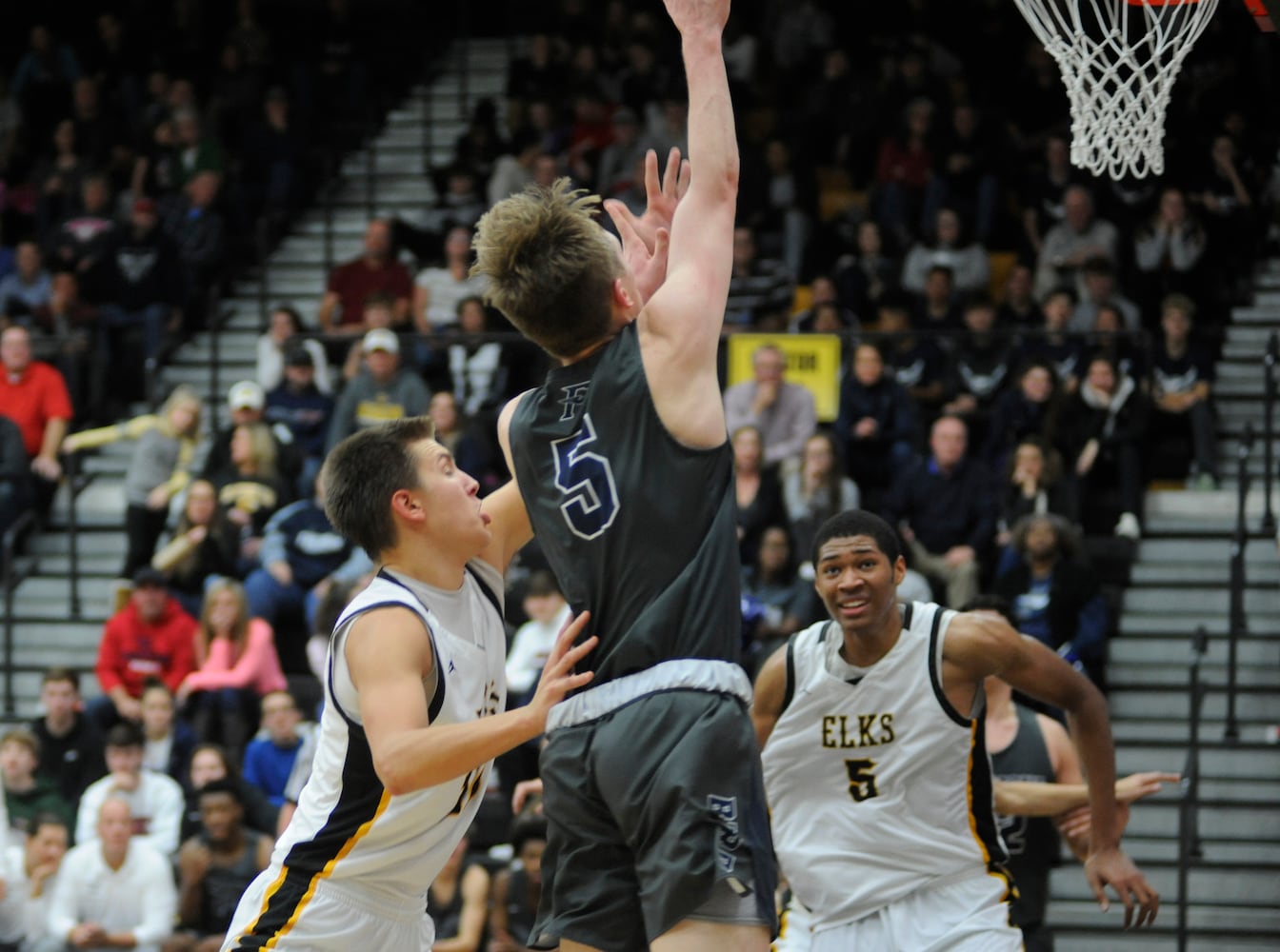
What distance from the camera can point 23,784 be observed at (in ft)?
35.2

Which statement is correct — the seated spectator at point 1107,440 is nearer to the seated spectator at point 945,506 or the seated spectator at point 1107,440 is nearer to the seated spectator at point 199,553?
the seated spectator at point 945,506

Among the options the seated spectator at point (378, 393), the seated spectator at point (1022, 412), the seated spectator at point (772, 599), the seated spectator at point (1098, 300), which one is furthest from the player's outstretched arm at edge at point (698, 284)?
the seated spectator at point (1098, 300)

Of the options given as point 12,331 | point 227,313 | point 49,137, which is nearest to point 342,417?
point 12,331

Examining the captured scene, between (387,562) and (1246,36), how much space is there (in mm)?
11627

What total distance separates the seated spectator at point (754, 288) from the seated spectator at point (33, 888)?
6.05 meters

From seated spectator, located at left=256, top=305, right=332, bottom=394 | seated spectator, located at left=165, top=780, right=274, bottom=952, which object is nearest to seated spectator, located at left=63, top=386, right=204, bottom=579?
seated spectator, located at left=256, top=305, right=332, bottom=394

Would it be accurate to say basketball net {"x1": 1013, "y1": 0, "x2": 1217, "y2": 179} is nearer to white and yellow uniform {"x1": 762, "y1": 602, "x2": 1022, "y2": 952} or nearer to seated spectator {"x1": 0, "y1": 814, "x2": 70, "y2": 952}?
white and yellow uniform {"x1": 762, "y1": 602, "x2": 1022, "y2": 952}

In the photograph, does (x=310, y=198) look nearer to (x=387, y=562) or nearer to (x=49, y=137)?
(x=49, y=137)

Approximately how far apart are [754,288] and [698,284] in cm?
979

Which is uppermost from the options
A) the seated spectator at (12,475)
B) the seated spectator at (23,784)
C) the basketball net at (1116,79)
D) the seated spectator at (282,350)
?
the basketball net at (1116,79)

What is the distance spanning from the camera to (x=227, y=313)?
640 inches

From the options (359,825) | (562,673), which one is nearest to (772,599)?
(359,825)

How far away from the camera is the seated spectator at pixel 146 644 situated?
11.7 meters

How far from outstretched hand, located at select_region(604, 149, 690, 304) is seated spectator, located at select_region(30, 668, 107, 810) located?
7246 millimetres
